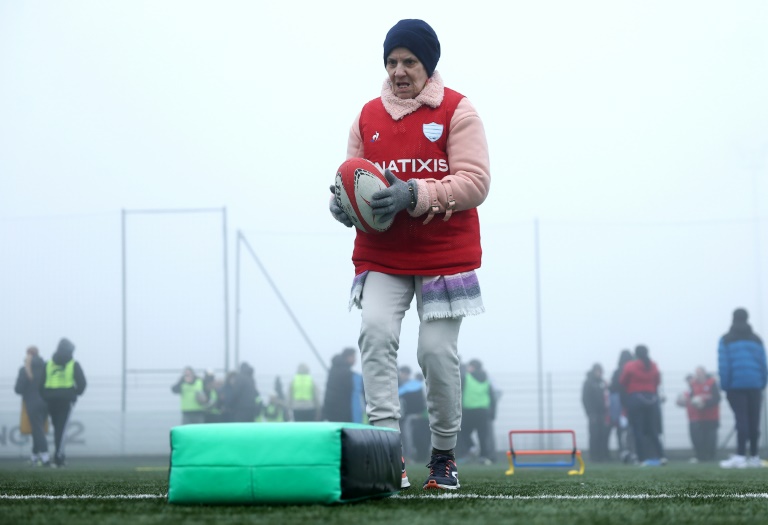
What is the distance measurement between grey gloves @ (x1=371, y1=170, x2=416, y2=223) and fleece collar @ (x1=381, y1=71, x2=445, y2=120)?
37cm

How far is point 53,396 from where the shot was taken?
1276 cm

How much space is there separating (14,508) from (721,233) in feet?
51.2

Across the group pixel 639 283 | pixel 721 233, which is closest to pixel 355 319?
pixel 639 283

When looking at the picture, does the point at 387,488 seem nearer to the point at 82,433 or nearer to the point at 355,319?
the point at 355,319

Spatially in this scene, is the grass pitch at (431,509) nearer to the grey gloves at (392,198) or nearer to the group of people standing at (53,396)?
the grey gloves at (392,198)

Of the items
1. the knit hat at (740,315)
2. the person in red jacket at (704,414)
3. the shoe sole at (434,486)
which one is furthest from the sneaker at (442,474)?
the person in red jacket at (704,414)

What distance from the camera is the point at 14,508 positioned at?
9.93 feet

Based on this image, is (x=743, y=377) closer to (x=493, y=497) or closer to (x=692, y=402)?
(x=692, y=402)

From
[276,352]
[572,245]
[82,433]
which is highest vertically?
[572,245]

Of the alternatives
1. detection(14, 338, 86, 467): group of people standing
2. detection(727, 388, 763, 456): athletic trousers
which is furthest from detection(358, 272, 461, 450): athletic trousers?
detection(14, 338, 86, 467): group of people standing

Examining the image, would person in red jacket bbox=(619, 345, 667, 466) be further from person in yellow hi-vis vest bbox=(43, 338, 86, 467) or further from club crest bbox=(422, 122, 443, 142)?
club crest bbox=(422, 122, 443, 142)

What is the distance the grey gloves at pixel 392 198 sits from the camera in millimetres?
3719

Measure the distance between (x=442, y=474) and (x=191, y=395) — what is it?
11.7m

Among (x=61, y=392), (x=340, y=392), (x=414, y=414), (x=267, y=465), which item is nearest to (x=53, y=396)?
(x=61, y=392)
